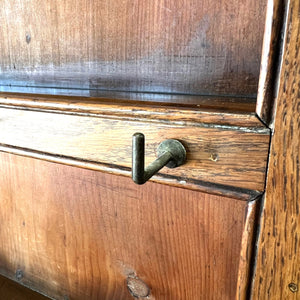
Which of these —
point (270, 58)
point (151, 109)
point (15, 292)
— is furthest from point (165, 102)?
point (15, 292)

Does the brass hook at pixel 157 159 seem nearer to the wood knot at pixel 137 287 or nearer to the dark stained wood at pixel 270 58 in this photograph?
the dark stained wood at pixel 270 58

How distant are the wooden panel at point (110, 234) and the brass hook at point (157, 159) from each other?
0.08 meters

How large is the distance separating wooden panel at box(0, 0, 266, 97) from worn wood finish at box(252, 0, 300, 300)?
150mm

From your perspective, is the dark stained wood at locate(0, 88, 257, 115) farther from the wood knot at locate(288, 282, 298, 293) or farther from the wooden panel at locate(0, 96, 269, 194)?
the wood knot at locate(288, 282, 298, 293)

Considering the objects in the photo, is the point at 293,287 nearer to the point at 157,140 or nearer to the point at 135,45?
the point at 157,140

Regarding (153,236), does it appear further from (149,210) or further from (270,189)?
(270,189)

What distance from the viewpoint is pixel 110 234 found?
49 centimetres

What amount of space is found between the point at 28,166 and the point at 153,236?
0.27 m

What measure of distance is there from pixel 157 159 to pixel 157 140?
0.14 ft

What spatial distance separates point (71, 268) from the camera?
552 millimetres

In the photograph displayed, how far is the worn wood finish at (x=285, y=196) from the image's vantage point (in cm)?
28

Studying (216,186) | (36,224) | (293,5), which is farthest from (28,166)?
(293,5)

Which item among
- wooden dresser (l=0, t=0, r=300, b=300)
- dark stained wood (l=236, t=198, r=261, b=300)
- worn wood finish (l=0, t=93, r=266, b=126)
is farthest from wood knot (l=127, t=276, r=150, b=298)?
worn wood finish (l=0, t=93, r=266, b=126)

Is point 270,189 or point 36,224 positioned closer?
point 270,189
